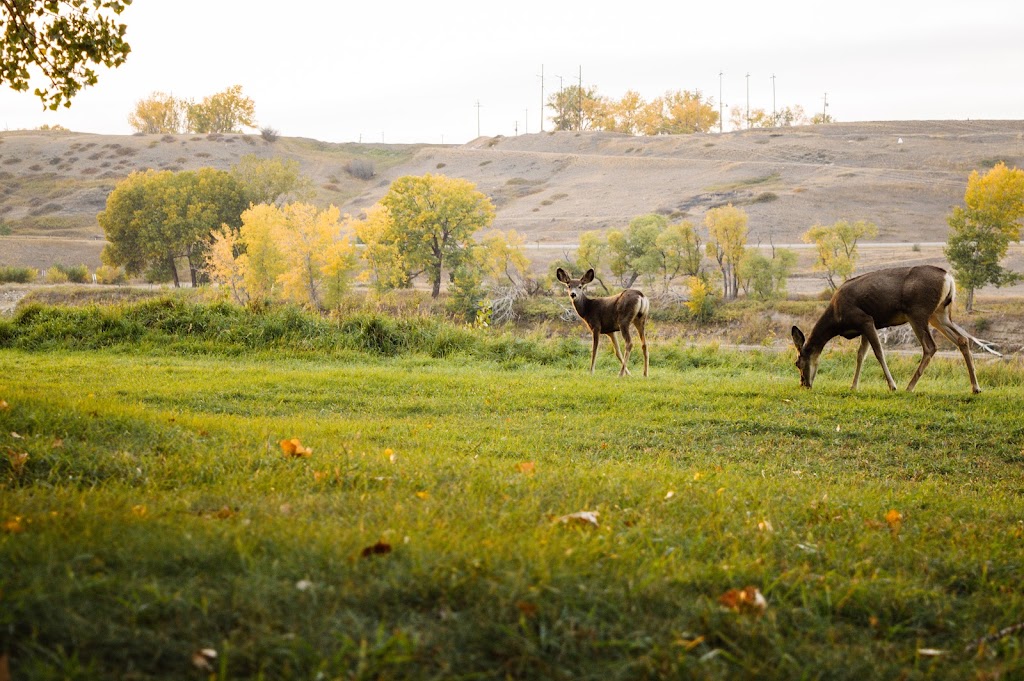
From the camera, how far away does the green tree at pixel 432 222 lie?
177 ft

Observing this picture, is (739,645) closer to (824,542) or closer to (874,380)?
(824,542)

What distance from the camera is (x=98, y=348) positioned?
16016 mm

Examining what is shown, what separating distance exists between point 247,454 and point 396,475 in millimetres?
1279

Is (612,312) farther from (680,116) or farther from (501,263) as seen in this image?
(680,116)

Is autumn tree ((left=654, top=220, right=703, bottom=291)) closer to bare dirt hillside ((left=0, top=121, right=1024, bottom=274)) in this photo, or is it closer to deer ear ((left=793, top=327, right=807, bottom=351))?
bare dirt hillside ((left=0, top=121, right=1024, bottom=274))

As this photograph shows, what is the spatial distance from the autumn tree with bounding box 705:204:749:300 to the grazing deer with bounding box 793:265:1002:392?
36618 millimetres

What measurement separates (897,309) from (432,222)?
4431 cm

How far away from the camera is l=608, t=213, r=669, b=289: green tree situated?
51.3 meters

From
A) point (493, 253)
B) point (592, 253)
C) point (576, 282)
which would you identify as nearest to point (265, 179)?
point (493, 253)

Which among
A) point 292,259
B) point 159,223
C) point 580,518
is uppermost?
point 159,223

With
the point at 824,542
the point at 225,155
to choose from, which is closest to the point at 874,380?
the point at 824,542

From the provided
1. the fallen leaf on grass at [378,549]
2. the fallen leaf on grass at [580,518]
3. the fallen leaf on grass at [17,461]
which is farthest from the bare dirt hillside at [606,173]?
the fallen leaf on grass at [378,549]

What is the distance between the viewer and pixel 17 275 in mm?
58469

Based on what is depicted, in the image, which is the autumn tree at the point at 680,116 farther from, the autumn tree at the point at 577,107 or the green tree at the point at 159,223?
the green tree at the point at 159,223
